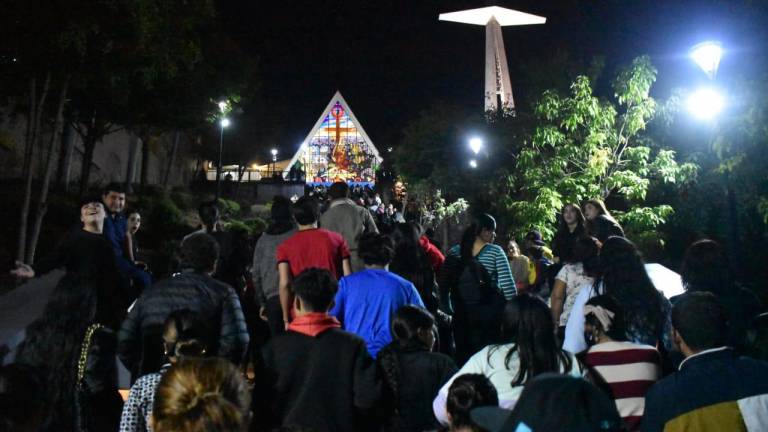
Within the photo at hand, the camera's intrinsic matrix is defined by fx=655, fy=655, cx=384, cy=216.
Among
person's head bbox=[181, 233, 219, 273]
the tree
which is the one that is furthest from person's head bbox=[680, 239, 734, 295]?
the tree

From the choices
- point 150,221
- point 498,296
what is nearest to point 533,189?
point 498,296

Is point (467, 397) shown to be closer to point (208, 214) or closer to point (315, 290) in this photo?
point (315, 290)

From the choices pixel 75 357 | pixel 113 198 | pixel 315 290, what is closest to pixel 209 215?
pixel 113 198

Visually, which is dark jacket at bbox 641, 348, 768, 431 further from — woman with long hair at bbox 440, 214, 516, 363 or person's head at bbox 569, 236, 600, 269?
woman with long hair at bbox 440, 214, 516, 363

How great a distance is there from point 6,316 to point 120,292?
1.98 m

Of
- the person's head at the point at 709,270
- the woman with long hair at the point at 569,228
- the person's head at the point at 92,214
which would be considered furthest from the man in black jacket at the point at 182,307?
the woman with long hair at the point at 569,228

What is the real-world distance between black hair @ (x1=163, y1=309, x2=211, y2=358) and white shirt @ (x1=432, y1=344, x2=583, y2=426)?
1.18 m

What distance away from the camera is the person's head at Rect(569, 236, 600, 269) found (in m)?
4.59

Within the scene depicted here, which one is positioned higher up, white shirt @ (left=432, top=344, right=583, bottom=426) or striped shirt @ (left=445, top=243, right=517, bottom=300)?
striped shirt @ (left=445, top=243, right=517, bottom=300)

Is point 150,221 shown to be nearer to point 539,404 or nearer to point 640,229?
point 640,229

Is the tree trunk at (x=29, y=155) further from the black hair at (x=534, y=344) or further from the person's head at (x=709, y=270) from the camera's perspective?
the person's head at (x=709, y=270)

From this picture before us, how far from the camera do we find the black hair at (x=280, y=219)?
598cm

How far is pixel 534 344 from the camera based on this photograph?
309 centimetres

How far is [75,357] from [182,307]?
620 millimetres
